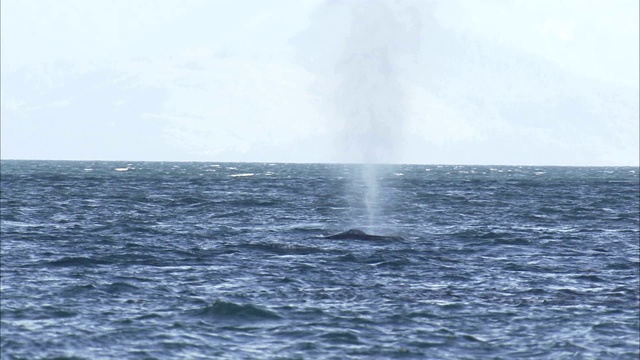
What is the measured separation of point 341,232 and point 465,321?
25347 millimetres

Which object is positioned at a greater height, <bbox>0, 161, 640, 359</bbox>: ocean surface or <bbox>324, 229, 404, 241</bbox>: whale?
<bbox>324, 229, 404, 241</bbox>: whale

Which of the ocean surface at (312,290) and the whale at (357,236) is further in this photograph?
the whale at (357,236)

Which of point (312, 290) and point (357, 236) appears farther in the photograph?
point (357, 236)

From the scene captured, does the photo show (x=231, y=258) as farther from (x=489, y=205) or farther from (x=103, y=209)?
(x=489, y=205)

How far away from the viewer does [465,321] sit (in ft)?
95.8

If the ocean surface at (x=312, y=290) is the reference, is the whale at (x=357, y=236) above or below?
above

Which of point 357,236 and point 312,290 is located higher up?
point 357,236

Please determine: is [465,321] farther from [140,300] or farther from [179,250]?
[179,250]

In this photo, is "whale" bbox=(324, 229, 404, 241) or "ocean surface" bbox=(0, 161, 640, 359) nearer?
"ocean surface" bbox=(0, 161, 640, 359)

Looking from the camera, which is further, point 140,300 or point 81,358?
point 140,300

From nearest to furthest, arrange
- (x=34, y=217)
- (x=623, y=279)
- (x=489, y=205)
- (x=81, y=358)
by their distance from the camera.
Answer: (x=81, y=358), (x=623, y=279), (x=34, y=217), (x=489, y=205)

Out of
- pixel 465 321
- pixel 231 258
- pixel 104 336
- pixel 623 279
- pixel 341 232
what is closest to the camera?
pixel 104 336

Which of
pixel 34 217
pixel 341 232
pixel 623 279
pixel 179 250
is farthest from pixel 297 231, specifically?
pixel 623 279

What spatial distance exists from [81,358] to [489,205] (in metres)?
66.9
